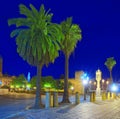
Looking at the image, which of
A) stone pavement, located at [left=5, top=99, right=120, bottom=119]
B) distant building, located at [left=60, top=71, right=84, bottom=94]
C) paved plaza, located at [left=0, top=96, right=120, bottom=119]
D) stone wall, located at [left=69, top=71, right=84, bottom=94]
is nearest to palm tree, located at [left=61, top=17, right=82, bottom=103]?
paved plaza, located at [left=0, top=96, right=120, bottom=119]

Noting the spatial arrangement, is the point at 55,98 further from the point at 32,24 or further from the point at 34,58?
the point at 32,24

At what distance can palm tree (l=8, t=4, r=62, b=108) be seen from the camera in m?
34.9

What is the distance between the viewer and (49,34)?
1446 inches

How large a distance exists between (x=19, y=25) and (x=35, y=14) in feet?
6.32

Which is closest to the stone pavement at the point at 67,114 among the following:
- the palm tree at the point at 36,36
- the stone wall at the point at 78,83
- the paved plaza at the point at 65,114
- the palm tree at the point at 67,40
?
the paved plaza at the point at 65,114

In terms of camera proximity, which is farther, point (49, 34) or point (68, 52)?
point (68, 52)

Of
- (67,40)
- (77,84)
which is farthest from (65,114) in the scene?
(77,84)

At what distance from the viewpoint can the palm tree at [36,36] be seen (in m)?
34.9

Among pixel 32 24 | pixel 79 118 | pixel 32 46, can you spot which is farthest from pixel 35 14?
pixel 79 118

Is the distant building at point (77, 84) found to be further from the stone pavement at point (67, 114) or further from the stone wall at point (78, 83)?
the stone pavement at point (67, 114)

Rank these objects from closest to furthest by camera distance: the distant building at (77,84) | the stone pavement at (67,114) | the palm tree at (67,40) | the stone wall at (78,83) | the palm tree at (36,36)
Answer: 1. the stone pavement at (67,114)
2. the palm tree at (36,36)
3. the palm tree at (67,40)
4. the stone wall at (78,83)
5. the distant building at (77,84)

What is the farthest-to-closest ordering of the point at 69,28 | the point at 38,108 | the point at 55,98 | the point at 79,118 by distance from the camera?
the point at 69,28 → the point at 55,98 → the point at 38,108 → the point at 79,118

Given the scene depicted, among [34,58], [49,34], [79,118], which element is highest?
[49,34]

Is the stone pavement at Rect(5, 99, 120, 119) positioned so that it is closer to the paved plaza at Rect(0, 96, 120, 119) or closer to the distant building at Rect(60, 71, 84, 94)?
the paved plaza at Rect(0, 96, 120, 119)
